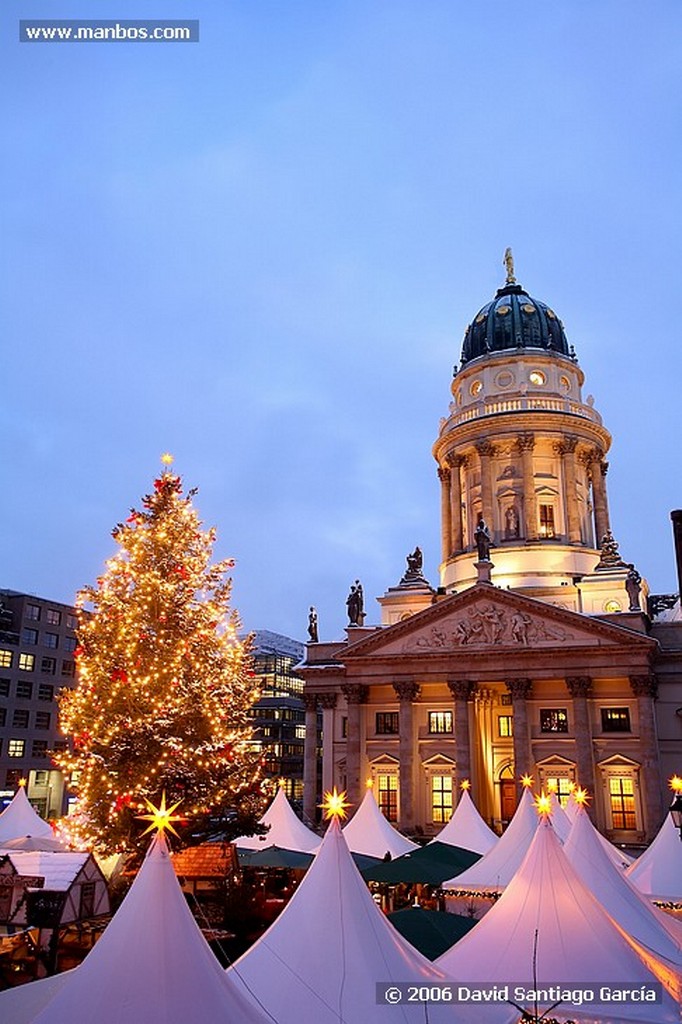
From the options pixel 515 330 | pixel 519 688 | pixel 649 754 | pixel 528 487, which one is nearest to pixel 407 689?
pixel 519 688

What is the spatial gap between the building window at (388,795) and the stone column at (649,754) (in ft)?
46.0

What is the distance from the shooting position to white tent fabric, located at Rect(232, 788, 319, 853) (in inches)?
1244

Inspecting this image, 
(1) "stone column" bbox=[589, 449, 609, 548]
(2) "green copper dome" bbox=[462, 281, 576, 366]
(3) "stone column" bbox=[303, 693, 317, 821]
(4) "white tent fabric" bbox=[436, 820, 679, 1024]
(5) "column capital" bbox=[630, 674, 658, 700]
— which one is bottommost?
(4) "white tent fabric" bbox=[436, 820, 679, 1024]

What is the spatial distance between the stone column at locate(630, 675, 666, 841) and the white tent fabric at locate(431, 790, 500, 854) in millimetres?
14280

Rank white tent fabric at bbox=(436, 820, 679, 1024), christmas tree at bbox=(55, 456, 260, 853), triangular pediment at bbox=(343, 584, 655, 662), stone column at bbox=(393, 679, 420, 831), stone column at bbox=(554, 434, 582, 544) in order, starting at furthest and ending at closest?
stone column at bbox=(554, 434, 582, 544)
stone column at bbox=(393, 679, 420, 831)
triangular pediment at bbox=(343, 584, 655, 662)
christmas tree at bbox=(55, 456, 260, 853)
white tent fabric at bbox=(436, 820, 679, 1024)

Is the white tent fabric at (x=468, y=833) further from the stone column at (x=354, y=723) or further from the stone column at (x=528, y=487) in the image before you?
the stone column at (x=528, y=487)

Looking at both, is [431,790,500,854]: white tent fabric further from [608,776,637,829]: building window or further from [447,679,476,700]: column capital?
[608,776,637,829]: building window

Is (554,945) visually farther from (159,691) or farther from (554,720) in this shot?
(554,720)

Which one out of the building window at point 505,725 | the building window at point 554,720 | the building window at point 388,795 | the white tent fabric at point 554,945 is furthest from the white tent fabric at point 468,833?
the building window at point 505,725

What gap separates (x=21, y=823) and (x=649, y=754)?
102ft

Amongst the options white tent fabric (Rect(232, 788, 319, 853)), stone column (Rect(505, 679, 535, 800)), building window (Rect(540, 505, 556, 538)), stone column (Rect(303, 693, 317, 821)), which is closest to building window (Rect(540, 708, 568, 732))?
stone column (Rect(505, 679, 535, 800))

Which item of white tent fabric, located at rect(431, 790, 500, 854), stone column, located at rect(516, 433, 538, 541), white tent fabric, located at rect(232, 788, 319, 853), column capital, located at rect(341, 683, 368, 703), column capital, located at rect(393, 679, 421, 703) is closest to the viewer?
white tent fabric, located at rect(431, 790, 500, 854)

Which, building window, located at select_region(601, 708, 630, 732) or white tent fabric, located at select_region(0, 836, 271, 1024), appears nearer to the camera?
white tent fabric, located at select_region(0, 836, 271, 1024)

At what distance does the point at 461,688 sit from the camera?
46.5 metres
